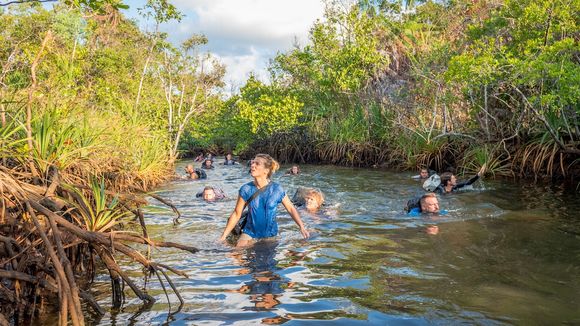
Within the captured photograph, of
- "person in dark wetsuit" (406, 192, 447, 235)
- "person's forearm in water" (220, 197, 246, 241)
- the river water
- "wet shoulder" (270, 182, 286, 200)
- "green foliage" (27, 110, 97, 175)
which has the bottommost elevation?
the river water

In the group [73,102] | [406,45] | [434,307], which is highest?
[406,45]

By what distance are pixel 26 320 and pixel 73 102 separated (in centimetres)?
535

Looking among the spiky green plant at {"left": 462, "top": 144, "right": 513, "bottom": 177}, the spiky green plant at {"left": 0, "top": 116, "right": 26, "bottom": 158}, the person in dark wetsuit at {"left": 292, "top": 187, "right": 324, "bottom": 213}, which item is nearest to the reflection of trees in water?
the spiky green plant at {"left": 0, "top": 116, "right": 26, "bottom": 158}

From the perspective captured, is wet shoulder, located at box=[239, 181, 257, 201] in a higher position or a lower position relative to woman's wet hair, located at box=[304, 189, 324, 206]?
higher

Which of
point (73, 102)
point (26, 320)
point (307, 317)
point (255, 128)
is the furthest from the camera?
point (255, 128)

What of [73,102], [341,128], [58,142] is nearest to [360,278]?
[58,142]

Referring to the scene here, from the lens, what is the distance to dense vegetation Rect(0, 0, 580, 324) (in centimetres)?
441

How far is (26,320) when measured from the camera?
168 inches

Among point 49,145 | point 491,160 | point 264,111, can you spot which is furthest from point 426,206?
point 264,111

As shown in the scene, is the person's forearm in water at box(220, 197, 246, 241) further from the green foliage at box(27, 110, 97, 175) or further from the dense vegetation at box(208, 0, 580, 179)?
the dense vegetation at box(208, 0, 580, 179)

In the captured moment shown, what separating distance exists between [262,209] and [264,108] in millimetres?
20430

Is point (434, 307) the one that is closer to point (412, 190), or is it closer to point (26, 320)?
point (26, 320)

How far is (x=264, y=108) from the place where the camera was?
90.8 feet

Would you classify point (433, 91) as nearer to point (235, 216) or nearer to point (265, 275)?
point (235, 216)
